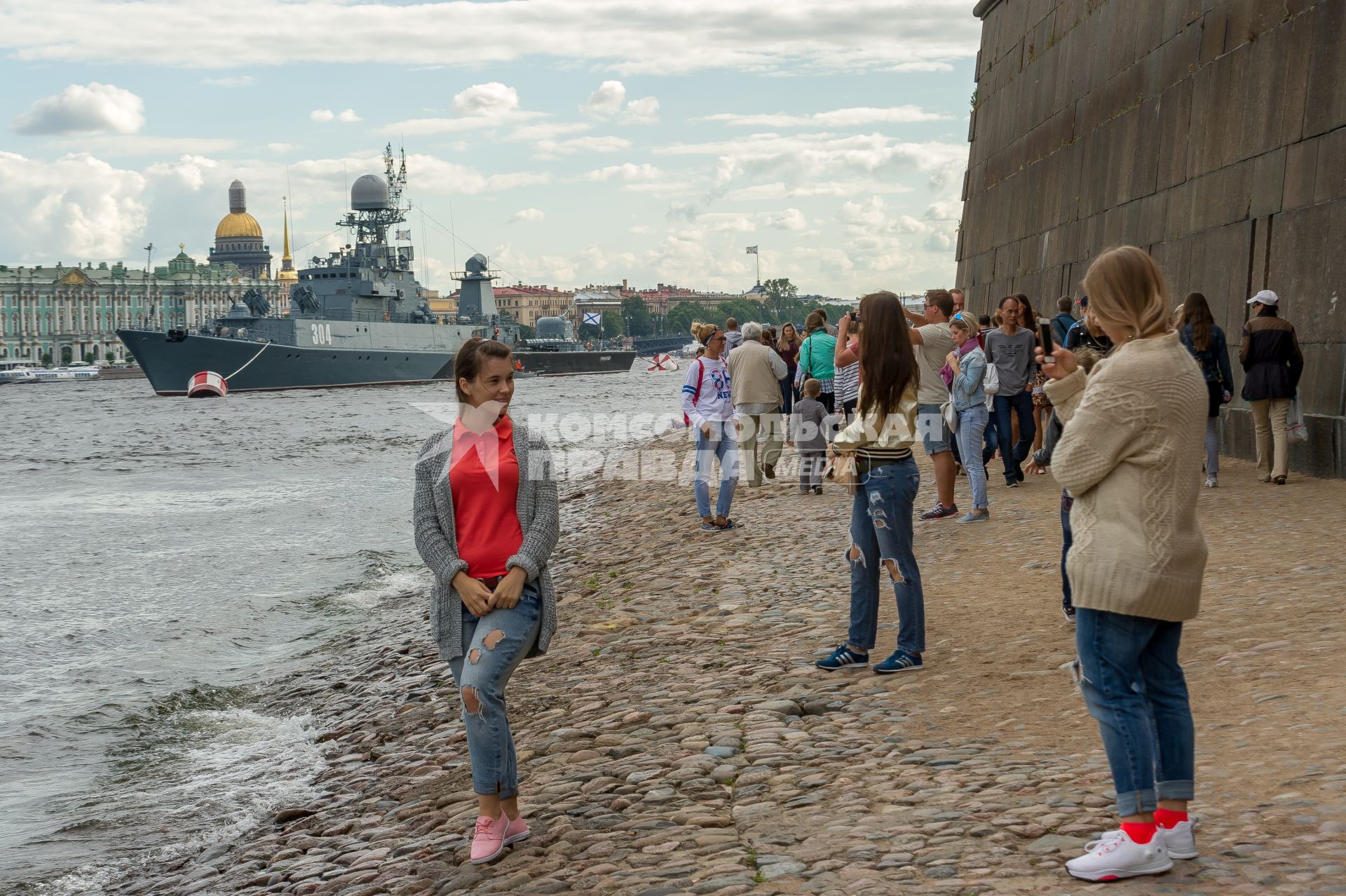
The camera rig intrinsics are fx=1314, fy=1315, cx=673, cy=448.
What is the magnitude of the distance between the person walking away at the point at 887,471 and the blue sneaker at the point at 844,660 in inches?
6.4

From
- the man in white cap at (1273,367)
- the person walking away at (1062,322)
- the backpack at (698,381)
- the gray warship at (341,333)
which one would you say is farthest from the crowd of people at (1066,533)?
the gray warship at (341,333)

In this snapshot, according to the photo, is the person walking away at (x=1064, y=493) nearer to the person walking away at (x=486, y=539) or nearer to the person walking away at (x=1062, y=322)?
the person walking away at (x=486, y=539)

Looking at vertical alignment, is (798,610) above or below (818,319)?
below

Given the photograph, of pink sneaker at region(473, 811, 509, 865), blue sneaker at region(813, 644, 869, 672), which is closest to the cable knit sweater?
pink sneaker at region(473, 811, 509, 865)

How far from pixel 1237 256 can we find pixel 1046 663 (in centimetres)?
852

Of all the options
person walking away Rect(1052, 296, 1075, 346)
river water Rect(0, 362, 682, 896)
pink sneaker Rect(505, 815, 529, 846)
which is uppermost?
person walking away Rect(1052, 296, 1075, 346)

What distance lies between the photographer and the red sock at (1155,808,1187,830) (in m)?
3.72

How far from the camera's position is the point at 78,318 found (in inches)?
6304

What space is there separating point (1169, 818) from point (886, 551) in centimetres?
270

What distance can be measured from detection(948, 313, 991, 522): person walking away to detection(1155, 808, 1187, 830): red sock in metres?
7.03

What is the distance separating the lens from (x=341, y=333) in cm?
7869

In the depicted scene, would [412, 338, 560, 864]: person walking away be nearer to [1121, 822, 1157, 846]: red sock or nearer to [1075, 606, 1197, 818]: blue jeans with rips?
[1075, 606, 1197, 818]: blue jeans with rips

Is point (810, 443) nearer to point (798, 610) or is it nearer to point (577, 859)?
point (798, 610)

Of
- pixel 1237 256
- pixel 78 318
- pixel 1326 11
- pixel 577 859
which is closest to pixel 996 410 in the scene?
pixel 1237 256
